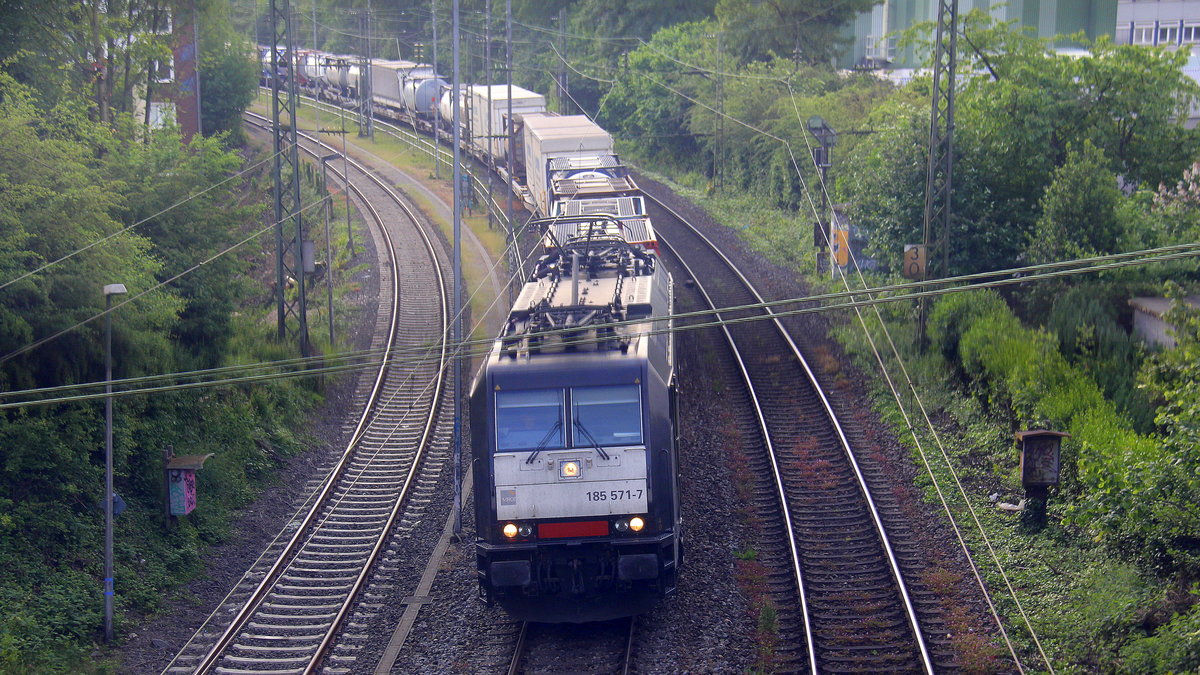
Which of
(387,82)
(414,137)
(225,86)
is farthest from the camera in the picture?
(387,82)

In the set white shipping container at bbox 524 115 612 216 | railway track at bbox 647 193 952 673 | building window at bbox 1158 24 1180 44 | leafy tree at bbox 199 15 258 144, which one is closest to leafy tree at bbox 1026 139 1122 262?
railway track at bbox 647 193 952 673

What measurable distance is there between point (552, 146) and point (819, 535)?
691 inches

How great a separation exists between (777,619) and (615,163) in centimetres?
1816

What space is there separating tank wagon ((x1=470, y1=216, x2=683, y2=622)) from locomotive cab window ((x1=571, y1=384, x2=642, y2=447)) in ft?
0.03

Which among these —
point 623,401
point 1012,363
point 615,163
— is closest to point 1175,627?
point 623,401

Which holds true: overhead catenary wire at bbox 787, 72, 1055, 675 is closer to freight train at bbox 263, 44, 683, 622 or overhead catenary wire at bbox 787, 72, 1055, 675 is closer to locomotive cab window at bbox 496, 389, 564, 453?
freight train at bbox 263, 44, 683, 622

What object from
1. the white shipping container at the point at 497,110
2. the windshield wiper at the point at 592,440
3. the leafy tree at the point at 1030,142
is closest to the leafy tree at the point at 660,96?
the white shipping container at the point at 497,110

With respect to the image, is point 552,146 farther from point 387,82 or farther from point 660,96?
point 387,82

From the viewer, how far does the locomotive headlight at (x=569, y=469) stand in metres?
10.3

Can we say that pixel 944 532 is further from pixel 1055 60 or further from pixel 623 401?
pixel 1055 60

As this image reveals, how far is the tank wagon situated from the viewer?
10.3 meters

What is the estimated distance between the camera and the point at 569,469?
408 inches

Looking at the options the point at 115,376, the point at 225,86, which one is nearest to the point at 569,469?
the point at 115,376

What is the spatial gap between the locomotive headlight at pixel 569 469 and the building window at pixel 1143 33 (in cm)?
3869
